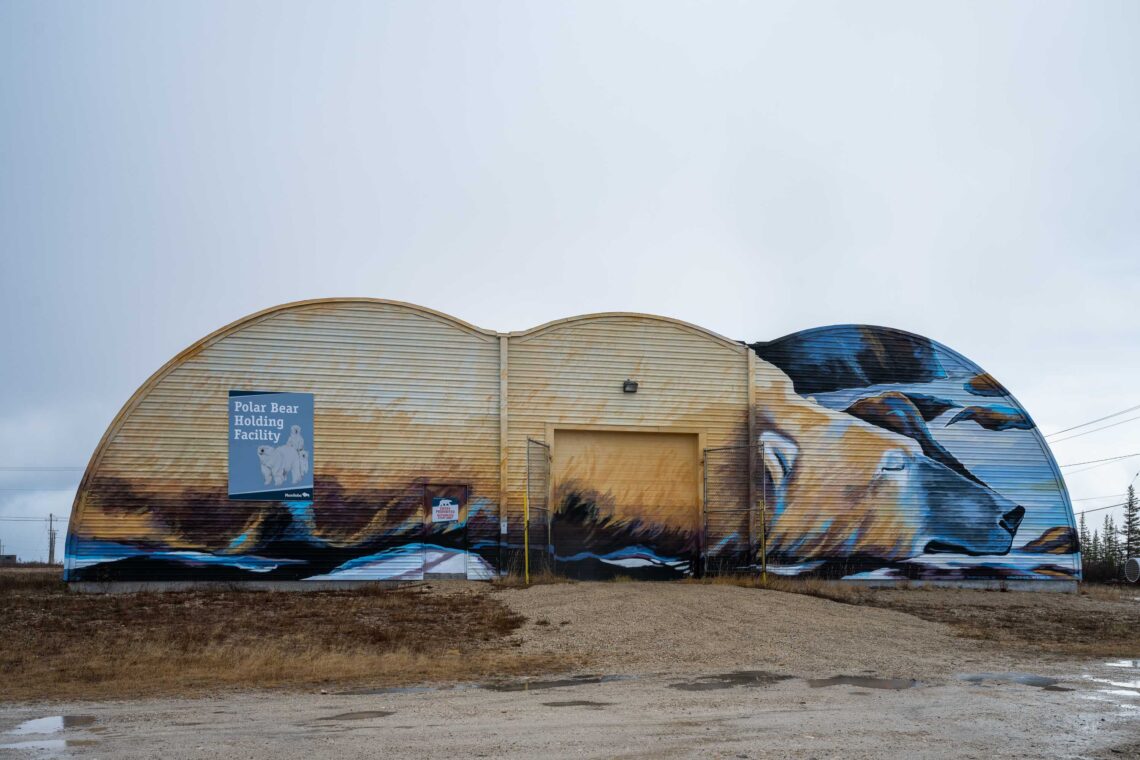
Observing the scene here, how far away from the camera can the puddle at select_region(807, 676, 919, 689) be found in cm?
1145

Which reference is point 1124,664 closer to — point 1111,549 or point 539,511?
point 539,511

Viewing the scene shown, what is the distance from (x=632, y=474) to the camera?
999 inches

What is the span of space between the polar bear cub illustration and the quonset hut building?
45 mm

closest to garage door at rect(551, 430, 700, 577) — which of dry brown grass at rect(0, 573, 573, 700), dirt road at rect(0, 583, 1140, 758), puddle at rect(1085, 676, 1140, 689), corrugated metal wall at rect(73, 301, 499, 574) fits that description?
corrugated metal wall at rect(73, 301, 499, 574)

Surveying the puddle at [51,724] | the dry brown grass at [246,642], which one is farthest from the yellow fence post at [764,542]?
the puddle at [51,724]

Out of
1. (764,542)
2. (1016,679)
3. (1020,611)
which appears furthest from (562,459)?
(1016,679)

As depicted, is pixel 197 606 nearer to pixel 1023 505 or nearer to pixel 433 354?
pixel 433 354

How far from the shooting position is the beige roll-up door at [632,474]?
25016 mm

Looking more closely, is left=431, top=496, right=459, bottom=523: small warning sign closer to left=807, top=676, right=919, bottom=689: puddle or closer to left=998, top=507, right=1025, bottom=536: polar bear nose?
left=807, top=676, right=919, bottom=689: puddle

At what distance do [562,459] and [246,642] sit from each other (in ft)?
36.1

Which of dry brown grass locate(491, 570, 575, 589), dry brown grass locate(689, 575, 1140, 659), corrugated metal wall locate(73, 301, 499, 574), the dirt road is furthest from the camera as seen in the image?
corrugated metal wall locate(73, 301, 499, 574)

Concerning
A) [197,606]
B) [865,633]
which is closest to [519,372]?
[197,606]

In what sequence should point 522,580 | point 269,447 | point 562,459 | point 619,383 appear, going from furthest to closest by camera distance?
point 619,383 → point 562,459 → point 269,447 → point 522,580

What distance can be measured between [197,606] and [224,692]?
9.31 meters
